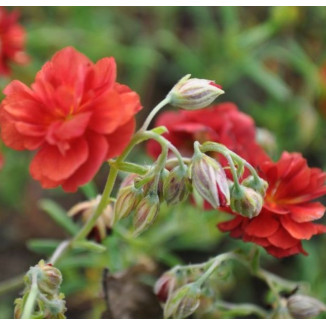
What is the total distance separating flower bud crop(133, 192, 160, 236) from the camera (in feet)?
3.96

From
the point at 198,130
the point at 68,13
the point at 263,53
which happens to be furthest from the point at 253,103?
the point at 198,130

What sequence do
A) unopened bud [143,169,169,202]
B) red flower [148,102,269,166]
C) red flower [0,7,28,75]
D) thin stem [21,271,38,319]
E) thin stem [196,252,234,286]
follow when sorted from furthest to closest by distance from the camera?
red flower [0,7,28,75]
red flower [148,102,269,166]
thin stem [196,252,234,286]
unopened bud [143,169,169,202]
thin stem [21,271,38,319]

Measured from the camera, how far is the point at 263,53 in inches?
104

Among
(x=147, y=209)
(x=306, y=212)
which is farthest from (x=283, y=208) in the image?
(x=147, y=209)

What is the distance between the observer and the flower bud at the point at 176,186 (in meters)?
1.18

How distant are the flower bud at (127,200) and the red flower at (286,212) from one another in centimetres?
20

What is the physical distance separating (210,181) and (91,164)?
199mm

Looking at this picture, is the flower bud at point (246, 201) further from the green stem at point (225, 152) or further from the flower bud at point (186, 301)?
the flower bud at point (186, 301)

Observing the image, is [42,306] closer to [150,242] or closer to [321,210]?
[321,210]

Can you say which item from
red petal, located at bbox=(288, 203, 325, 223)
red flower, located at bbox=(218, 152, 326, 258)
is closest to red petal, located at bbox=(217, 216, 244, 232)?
red flower, located at bbox=(218, 152, 326, 258)

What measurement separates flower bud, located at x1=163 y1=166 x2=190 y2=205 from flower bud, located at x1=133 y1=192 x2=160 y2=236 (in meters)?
0.03

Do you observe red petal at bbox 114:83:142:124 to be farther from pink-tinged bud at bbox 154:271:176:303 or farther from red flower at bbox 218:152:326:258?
pink-tinged bud at bbox 154:271:176:303

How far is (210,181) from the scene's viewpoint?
44.4 inches

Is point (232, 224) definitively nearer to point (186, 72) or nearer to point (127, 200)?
point (127, 200)
